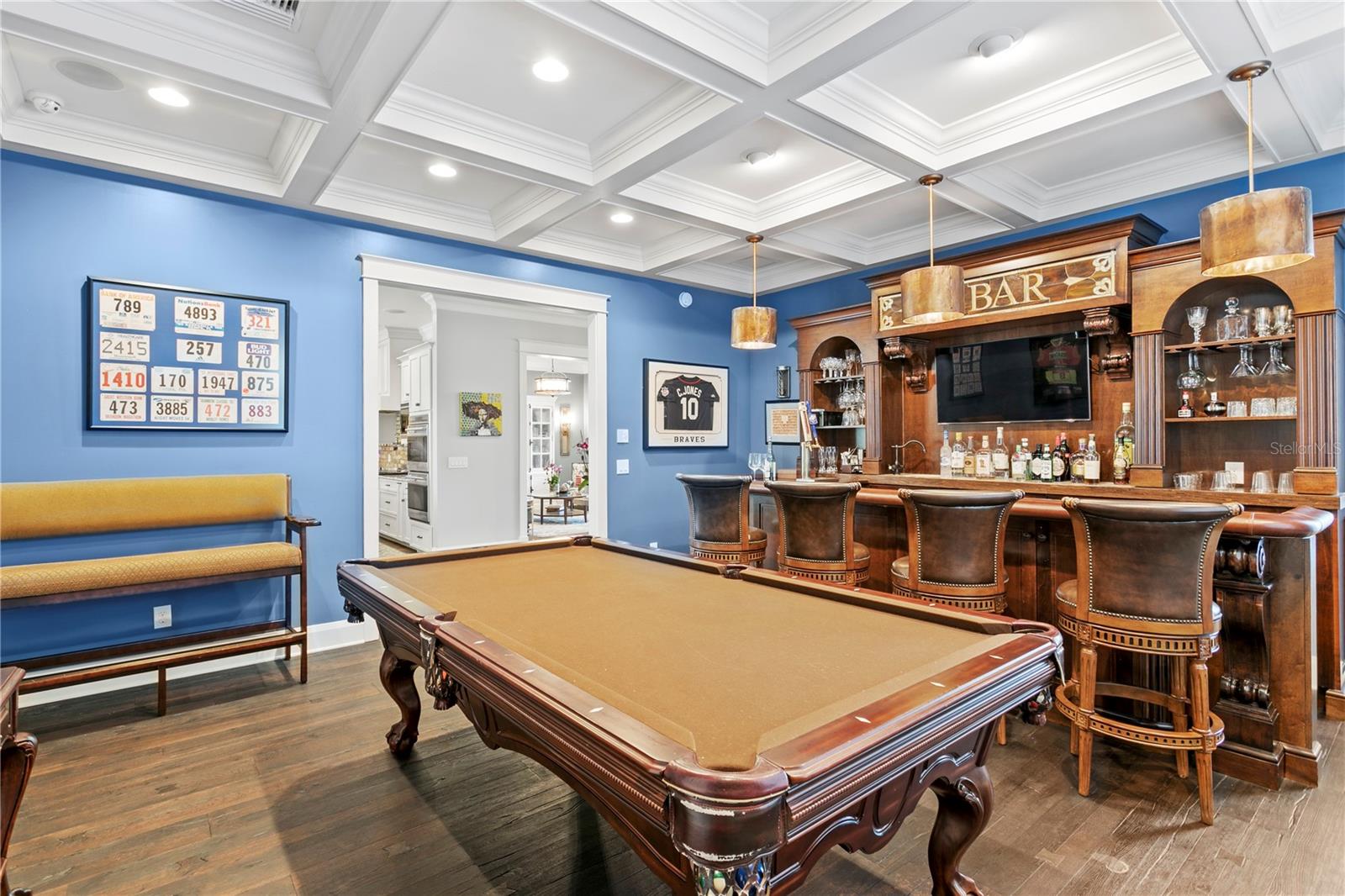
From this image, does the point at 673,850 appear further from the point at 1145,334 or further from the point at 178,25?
the point at 1145,334

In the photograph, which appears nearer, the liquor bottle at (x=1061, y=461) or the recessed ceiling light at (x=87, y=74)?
the recessed ceiling light at (x=87, y=74)

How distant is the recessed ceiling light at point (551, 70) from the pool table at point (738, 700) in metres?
2.18

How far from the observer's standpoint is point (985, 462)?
4.78m

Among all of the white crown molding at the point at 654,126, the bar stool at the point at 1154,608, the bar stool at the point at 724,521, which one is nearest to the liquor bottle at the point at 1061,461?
the bar stool at the point at 1154,608

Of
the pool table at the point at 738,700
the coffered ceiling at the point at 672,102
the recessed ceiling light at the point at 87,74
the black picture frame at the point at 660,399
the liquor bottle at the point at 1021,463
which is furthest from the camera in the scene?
the black picture frame at the point at 660,399

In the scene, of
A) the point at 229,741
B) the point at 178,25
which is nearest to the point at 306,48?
the point at 178,25

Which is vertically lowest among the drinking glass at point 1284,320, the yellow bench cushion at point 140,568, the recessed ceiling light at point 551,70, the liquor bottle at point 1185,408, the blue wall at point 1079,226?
the yellow bench cushion at point 140,568

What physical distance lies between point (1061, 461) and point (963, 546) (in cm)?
223

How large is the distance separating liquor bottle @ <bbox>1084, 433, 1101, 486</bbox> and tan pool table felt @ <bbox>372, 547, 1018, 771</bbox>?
124 inches

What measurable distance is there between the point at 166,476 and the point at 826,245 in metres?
4.66

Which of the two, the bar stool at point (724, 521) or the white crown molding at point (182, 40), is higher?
the white crown molding at point (182, 40)

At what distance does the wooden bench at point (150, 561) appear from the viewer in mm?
2877

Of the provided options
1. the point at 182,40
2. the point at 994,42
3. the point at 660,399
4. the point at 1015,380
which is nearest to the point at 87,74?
the point at 182,40

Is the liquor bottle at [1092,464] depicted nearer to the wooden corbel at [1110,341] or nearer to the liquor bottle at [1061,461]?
the liquor bottle at [1061,461]
